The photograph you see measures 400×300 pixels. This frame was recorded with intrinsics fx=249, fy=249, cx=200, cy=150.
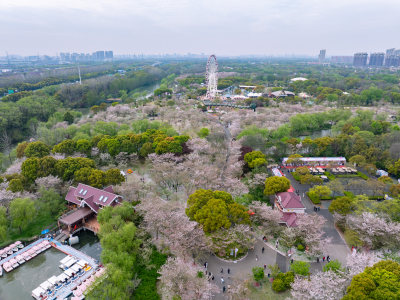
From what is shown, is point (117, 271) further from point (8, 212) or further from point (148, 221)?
point (8, 212)

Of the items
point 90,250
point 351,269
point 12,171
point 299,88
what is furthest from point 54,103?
point 299,88

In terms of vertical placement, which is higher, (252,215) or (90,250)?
(252,215)

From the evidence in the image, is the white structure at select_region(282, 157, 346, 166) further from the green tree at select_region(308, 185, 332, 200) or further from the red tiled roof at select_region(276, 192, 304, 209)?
the red tiled roof at select_region(276, 192, 304, 209)

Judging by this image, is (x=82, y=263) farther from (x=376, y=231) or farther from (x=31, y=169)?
(x=376, y=231)

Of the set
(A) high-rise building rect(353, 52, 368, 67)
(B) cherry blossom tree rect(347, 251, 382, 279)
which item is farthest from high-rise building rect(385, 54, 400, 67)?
(B) cherry blossom tree rect(347, 251, 382, 279)

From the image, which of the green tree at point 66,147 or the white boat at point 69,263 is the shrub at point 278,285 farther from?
the green tree at point 66,147

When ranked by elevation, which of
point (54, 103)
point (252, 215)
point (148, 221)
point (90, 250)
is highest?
point (54, 103)
